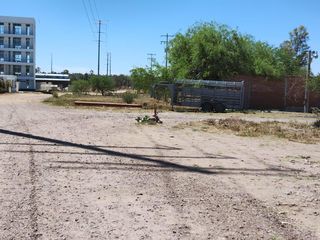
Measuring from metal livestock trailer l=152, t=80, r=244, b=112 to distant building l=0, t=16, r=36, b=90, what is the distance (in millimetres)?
83766

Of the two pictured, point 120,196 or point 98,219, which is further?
point 120,196

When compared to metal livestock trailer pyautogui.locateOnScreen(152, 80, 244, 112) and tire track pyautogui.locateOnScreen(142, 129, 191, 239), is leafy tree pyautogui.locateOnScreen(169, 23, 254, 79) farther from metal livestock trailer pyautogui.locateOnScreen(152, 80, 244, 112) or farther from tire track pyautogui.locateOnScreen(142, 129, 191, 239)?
tire track pyautogui.locateOnScreen(142, 129, 191, 239)

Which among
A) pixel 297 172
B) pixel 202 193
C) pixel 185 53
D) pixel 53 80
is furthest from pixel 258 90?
pixel 53 80

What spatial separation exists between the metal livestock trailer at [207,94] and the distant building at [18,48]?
83766mm

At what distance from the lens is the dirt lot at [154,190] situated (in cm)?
587

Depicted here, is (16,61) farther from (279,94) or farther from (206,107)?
(206,107)

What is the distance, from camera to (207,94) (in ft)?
119

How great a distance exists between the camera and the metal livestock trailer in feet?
118

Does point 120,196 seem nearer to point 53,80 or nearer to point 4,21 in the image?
point 4,21

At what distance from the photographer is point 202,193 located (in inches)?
306

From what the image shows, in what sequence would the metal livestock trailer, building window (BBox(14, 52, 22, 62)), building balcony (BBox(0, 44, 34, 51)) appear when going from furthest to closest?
building window (BBox(14, 52, 22, 62)) < building balcony (BBox(0, 44, 34, 51)) < the metal livestock trailer

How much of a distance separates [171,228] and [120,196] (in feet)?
5.48

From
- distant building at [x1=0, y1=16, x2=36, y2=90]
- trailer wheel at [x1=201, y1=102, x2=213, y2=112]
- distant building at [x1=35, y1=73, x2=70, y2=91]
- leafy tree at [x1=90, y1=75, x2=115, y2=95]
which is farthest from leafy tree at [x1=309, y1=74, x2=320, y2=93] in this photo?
distant building at [x1=35, y1=73, x2=70, y2=91]

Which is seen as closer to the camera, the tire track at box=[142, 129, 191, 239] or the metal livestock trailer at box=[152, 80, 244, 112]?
the tire track at box=[142, 129, 191, 239]
